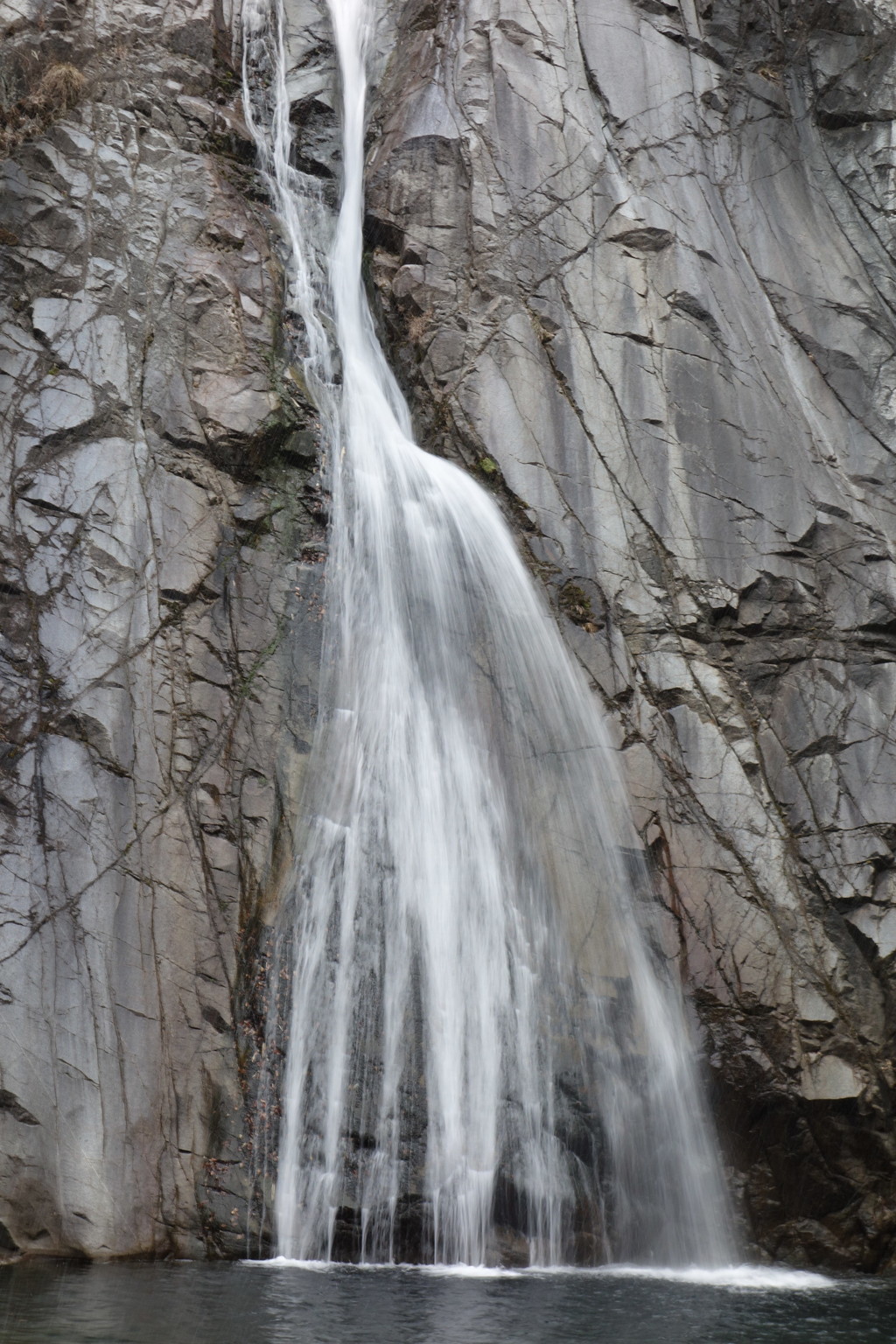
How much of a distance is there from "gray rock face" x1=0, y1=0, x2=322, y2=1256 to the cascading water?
0.46m

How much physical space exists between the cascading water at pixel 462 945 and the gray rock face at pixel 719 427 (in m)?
0.42

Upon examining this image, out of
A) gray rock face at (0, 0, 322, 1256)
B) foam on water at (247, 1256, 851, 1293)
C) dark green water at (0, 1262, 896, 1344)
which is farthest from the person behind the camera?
gray rock face at (0, 0, 322, 1256)

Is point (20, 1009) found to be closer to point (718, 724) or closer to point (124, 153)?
point (718, 724)

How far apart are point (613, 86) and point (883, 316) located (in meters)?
3.98

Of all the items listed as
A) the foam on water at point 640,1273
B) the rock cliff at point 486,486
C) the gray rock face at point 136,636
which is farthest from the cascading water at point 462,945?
the gray rock face at point 136,636

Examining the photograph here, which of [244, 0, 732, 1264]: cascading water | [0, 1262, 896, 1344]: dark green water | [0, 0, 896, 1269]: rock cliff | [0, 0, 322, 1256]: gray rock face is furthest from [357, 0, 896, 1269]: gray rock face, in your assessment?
Result: [0, 0, 322, 1256]: gray rock face

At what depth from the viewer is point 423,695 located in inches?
388

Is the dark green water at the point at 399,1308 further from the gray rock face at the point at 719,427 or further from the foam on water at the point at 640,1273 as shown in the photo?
the gray rock face at the point at 719,427

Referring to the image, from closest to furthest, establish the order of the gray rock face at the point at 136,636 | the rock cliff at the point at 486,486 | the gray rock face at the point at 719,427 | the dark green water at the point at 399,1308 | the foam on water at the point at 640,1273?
the dark green water at the point at 399,1308 → the foam on water at the point at 640,1273 → the gray rock face at the point at 136,636 → the rock cliff at the point at 486,486 → the gray rock face at the point at 719,427

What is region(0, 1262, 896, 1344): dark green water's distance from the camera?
580cm

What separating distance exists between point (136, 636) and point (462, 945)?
3596 millimetres

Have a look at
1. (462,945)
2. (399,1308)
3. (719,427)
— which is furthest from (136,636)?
(719,427)

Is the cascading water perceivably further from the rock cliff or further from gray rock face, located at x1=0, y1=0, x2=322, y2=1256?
gray rock face, located at x1=0, y1=0, x2=322, y2=1256

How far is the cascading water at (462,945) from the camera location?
26.2ft
